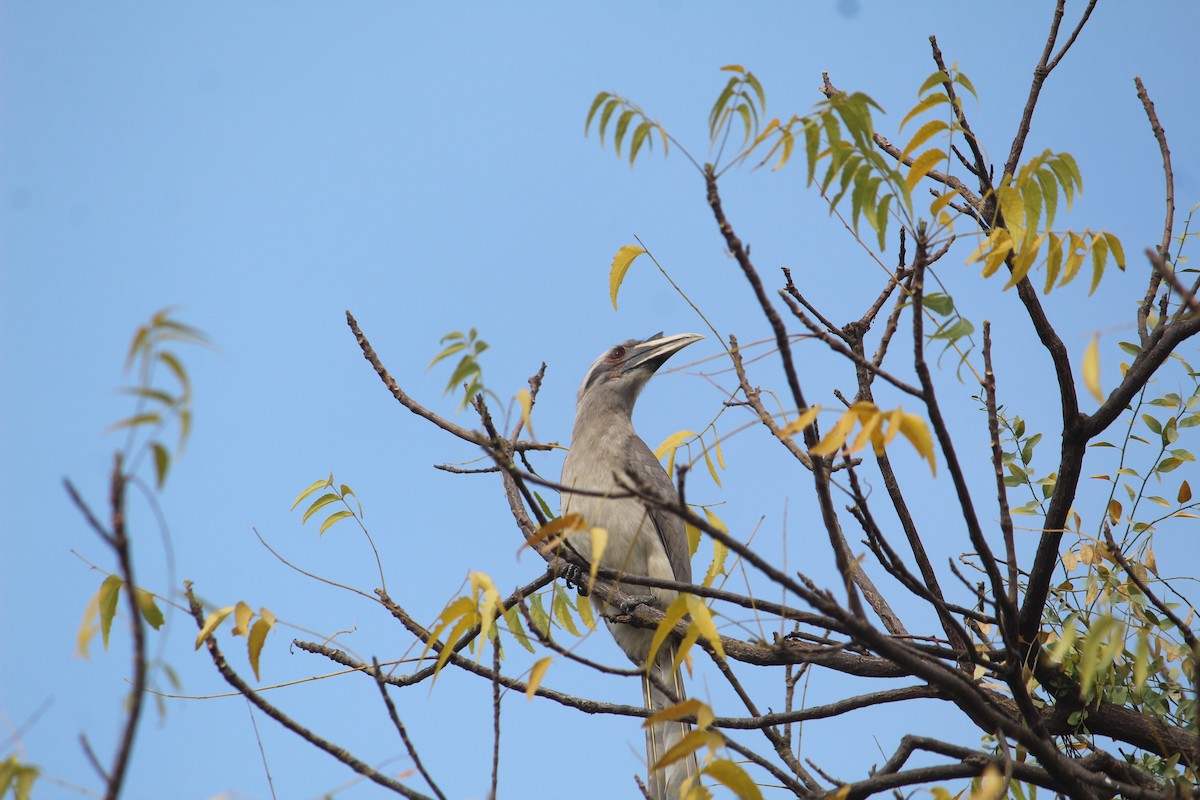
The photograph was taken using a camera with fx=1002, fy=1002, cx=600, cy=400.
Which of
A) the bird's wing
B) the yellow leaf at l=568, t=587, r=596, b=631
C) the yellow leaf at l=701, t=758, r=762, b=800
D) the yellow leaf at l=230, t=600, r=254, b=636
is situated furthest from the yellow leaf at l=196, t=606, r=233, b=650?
the bird's wing

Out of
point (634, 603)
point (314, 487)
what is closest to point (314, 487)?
point (314, 487)

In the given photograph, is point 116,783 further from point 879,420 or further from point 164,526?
point 879,420

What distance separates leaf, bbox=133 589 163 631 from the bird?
2588mm

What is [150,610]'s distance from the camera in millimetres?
2443

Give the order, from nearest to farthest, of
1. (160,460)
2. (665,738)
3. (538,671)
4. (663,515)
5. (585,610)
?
1. (160,460)
2. (538,671)
3. (585,610)
4. (665,738)
5. (663,515)

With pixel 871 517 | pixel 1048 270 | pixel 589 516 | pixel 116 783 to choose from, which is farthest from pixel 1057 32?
pixel 116 783

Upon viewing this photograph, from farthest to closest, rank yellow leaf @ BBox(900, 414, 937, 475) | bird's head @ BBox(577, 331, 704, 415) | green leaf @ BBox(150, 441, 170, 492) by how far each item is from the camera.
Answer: bird's head @ BBox(577, 331, 704, 415), yellow leaf @ BBox(900, 414, 937, 475), green leaf @ BBox(150, 441, 170, 492)

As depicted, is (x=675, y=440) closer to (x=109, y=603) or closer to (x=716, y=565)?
(x=716, y=565)

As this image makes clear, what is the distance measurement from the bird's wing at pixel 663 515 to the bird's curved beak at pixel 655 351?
1.61 ft

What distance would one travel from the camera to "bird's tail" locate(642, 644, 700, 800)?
4211 mm

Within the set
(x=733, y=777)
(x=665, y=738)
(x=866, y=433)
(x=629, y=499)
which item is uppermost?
(x=629, y=499)

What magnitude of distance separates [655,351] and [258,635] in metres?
4.22

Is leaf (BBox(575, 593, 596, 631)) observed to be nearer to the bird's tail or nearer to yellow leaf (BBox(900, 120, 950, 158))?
the bird's tail

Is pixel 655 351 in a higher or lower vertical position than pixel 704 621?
higher
